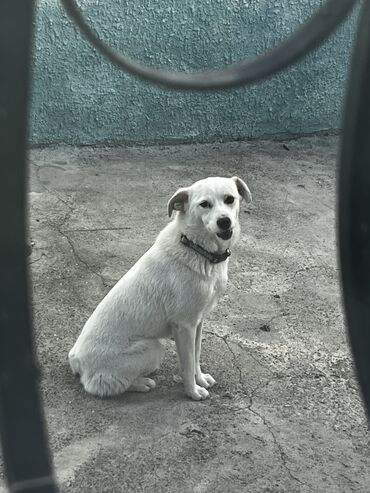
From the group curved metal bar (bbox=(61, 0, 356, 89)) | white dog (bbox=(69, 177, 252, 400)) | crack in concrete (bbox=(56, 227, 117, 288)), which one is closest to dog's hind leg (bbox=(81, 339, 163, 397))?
white dog (bbox=(69, 177, 252, 400))

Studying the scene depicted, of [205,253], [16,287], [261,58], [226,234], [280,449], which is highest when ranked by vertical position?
[261,58]

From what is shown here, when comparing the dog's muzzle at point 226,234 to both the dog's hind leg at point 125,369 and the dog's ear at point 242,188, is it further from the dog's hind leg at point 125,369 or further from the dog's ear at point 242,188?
the dog's hind leg at point 125,369

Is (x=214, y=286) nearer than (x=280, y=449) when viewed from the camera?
No

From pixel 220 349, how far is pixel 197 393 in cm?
40

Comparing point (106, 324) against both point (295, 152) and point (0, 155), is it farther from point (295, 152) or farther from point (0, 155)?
point (295, 152)

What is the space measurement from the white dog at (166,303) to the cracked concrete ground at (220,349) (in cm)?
13

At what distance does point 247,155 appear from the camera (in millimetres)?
5551

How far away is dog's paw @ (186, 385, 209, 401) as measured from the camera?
269 centimetres

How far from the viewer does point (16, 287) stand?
2.52ft

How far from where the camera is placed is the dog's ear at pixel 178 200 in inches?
98.2

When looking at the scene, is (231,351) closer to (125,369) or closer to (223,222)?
(125,369)

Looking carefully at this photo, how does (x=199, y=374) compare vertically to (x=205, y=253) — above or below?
below

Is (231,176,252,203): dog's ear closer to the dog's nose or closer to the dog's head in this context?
the dog's head

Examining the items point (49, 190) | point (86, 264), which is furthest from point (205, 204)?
point (49, 190)
